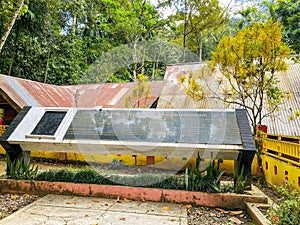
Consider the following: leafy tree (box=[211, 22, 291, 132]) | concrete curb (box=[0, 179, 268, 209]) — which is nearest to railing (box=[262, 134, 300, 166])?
leafy tree (box=[211, 22, 291, 132])

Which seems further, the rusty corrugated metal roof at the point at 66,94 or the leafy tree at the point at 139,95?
the leafy tree at the point at 139,95

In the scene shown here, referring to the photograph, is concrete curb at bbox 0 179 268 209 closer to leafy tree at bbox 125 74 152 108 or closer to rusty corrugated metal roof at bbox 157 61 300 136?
rusty corrugated metal roof at bbox 157 61 300 136

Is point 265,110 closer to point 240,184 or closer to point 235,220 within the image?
point 240,184

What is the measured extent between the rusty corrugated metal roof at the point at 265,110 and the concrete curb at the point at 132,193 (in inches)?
161

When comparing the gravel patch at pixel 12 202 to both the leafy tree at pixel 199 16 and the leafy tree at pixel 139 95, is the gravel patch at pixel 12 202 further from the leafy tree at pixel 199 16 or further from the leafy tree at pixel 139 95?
the leafy tree at pixel 199 16

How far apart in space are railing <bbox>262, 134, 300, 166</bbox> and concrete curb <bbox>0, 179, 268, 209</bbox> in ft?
5.27

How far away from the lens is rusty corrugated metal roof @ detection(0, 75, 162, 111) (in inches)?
338

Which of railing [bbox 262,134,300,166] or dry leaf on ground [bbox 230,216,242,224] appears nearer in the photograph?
dry leaf on ground [bbox 230,216,242,224]

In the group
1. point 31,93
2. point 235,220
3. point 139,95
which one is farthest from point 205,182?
point 31,93

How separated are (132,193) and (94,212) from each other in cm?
77

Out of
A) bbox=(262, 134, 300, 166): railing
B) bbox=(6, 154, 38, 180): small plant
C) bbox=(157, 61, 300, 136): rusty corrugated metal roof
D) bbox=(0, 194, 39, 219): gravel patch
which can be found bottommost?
bbox=(0, 194, 39, 219): gravel patch

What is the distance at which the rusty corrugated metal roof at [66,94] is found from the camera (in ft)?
28.2

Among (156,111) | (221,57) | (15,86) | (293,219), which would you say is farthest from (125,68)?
(293,219)

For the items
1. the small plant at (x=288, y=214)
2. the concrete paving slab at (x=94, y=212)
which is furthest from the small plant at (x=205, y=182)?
the small plant at (x=288, y=214)
